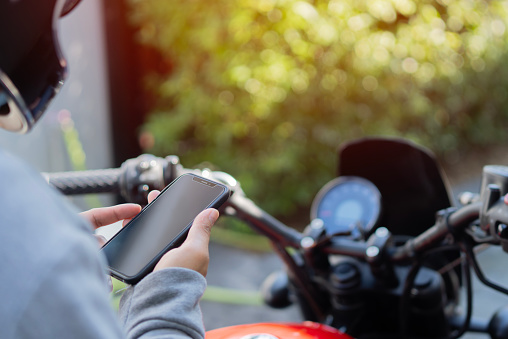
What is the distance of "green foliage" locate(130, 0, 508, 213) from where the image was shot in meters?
4.30

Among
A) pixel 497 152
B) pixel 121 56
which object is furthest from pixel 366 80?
pixel 497 152

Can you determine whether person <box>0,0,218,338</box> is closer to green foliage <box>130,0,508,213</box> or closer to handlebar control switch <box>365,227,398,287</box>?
handlebar control switch <box>365,227,398,287</box>

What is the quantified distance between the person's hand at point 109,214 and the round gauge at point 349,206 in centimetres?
57

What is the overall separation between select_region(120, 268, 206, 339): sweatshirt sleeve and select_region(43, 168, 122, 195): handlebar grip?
592 millimetres

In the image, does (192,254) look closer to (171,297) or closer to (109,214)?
(171,297)

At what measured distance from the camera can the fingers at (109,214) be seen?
3.23 feet

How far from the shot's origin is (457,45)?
16.6 ft

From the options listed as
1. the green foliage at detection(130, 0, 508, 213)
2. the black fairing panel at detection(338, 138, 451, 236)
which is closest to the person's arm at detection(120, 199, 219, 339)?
the black fairing panel at detection(338, 138, 451, 236)

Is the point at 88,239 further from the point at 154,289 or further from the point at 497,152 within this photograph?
the point at 497,152

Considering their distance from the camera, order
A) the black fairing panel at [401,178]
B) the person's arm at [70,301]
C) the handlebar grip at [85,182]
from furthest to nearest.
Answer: the black fairing panel at [401,178] < the handlebar grip at [85,182] < the person's arm at [70,301]

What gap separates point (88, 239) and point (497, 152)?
7.10m

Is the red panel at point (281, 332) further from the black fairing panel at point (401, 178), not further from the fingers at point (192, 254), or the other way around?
the black fairing panel at point (401, 178)

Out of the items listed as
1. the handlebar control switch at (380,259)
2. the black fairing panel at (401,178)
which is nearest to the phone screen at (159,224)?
the handlebar control switch at (380,259)

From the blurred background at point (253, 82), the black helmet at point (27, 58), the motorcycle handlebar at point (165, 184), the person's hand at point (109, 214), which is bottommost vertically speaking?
the blurred background at point (253, 82)
